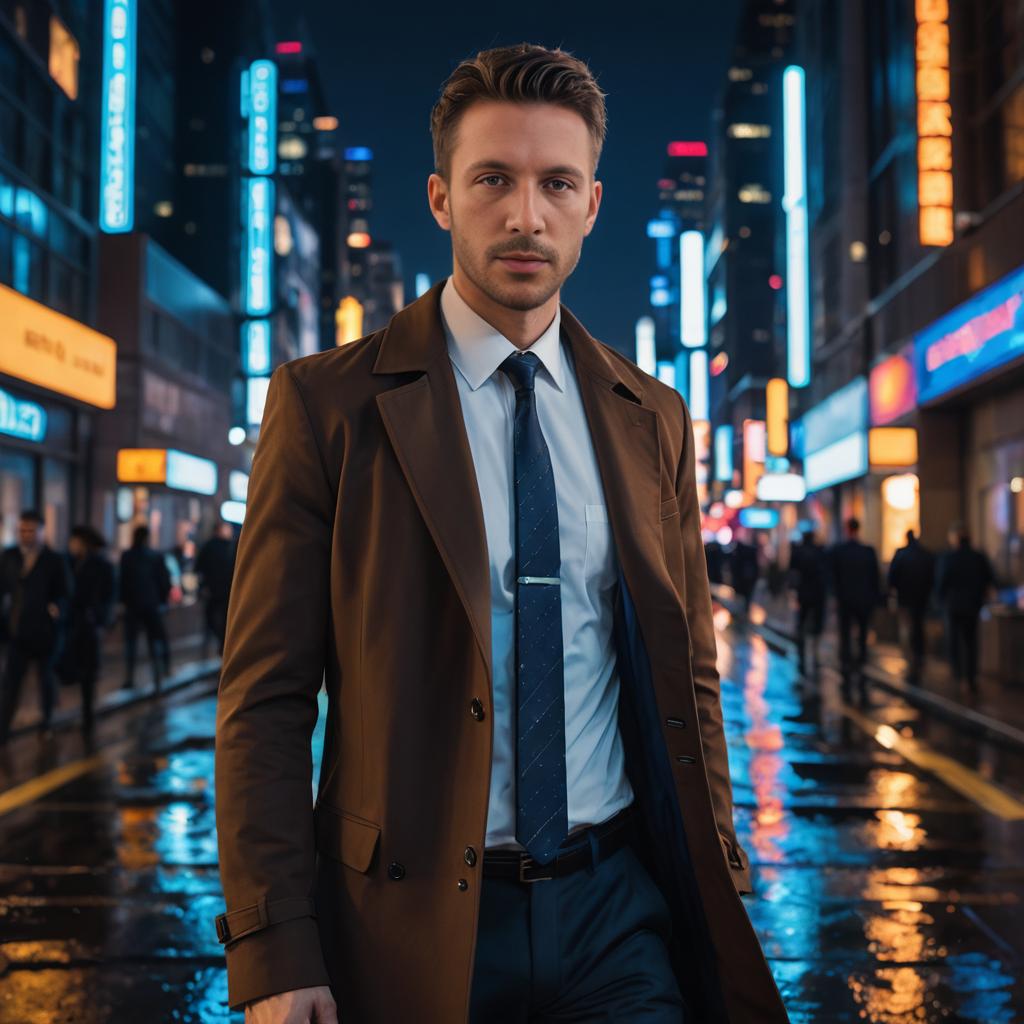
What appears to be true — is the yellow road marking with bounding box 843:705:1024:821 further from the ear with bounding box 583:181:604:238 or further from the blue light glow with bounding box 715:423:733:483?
the blue light glow with bounding box 715:423:733:483

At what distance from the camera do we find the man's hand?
1950 millimetres

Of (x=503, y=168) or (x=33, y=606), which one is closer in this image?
(x=503, y=168)

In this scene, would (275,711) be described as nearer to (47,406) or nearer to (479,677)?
(479,677)

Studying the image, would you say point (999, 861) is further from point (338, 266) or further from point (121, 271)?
point (338, 266)

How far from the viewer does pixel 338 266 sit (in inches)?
4117

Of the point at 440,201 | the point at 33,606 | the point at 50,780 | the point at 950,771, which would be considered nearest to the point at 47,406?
the point at 33,606

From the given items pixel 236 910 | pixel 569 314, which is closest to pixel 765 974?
pixel 236 910

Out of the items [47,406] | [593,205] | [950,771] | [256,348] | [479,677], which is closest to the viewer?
[479,677]

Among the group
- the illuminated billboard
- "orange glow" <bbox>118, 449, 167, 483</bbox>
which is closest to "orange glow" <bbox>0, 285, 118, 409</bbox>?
"orange glow" <bbox>118, 449, 167, 483</bbox>

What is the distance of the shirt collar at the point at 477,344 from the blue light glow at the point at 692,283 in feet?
410

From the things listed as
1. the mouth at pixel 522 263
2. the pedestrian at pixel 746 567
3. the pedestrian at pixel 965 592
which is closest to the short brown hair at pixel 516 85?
the mouth at pixel 522 263

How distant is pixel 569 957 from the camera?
2.17 meters

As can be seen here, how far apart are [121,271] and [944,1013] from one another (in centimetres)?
3207

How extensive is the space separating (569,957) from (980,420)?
2508 cm
